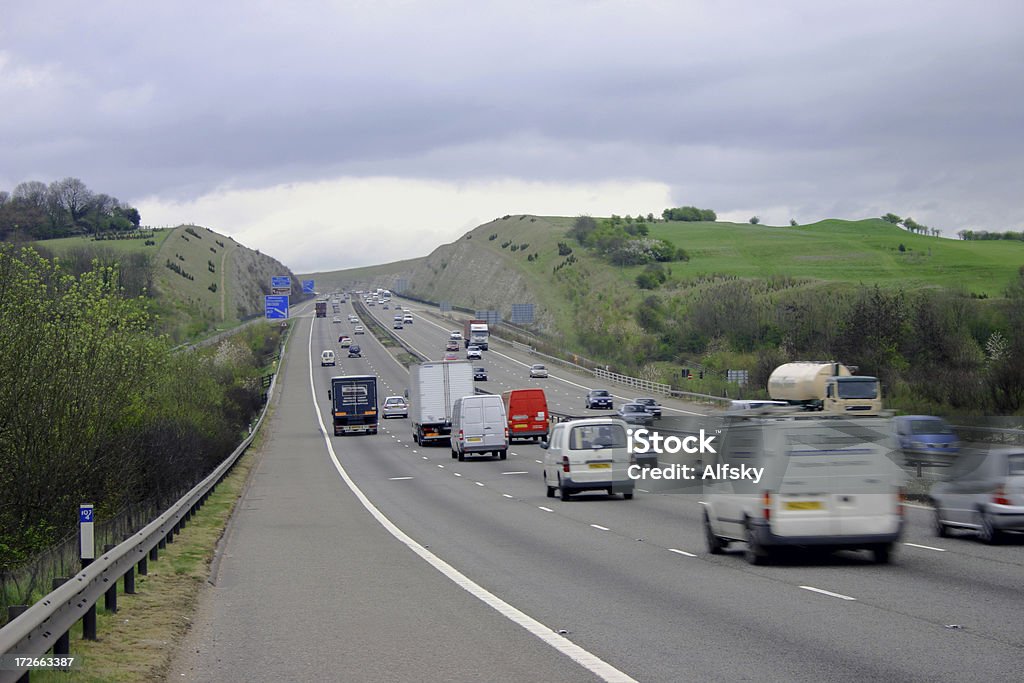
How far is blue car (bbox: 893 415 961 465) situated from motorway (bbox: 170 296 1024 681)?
931 centimetres

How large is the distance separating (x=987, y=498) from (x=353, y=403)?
4804 cm

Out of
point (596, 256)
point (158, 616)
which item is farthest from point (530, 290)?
point (158, 616)

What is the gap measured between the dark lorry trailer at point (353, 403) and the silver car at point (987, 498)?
149ft

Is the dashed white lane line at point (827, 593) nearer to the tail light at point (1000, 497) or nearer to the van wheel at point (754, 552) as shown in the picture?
the van wheel at point (754, 552)

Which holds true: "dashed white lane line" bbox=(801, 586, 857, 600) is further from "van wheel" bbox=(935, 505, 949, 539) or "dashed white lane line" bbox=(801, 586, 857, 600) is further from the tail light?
"van wheel" bbox=(935, 505, 949, 539)

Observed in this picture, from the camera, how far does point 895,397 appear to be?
52.5 m

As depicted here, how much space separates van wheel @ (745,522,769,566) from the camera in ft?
50.4

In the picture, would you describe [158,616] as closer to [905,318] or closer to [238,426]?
[238,426]

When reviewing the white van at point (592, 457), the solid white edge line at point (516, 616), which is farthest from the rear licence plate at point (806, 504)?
the white van at point (592, 457)

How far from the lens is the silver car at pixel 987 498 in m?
17.3

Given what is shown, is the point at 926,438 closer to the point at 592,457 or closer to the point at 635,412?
the point at 592,457

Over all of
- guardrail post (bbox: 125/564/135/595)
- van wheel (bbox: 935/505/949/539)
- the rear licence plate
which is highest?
the rear licence plate

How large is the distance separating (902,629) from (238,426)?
52.9 metres

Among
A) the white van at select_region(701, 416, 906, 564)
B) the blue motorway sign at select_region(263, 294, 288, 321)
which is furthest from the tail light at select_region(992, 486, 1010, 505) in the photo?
the blue motorway sign at select_region(263, 294, 288, 321)
